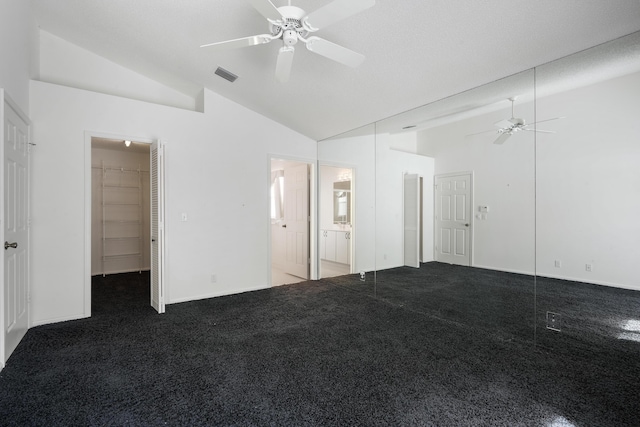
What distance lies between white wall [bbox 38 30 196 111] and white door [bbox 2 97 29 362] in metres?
1.05

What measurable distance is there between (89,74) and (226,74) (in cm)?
179

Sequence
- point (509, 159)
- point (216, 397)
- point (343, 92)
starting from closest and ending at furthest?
1. point (216, 397)
2. point (509, 159)
3. point (343, 92)

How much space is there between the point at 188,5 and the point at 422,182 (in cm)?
300

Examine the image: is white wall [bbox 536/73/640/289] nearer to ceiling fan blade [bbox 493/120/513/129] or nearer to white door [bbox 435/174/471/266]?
ceiling fan blade [bbox 493/120/513/129]

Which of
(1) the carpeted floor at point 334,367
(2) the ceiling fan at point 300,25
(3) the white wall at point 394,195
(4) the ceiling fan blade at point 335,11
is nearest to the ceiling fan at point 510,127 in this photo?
(3) the white wall at point 394,195

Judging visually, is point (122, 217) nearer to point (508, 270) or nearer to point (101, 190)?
point (101, 190)

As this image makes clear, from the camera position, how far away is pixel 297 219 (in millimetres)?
5590

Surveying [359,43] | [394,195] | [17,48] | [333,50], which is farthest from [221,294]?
[359,43]

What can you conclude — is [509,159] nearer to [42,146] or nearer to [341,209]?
[341,209]

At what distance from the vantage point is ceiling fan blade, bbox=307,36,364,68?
2133 mm

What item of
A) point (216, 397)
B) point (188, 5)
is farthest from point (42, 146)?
point (216, 397)

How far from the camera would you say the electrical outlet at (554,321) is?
2666mm

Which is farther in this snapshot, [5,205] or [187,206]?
[187,206]

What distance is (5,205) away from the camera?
2.45 meters
